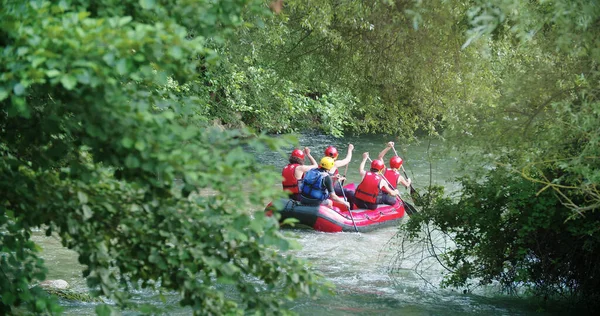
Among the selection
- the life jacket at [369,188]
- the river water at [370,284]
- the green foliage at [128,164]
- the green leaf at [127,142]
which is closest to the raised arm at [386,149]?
the life jacket at [369,188]

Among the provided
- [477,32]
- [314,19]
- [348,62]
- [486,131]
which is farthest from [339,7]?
[477,32]

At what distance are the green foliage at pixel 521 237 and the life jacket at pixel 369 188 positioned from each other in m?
5.29

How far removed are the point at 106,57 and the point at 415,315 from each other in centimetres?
614

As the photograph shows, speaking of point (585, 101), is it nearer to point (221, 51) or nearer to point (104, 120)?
point (104, 120)

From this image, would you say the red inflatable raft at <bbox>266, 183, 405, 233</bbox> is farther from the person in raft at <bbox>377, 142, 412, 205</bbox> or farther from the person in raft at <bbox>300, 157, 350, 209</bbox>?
the person in raft at <bbox>377, 142, 412, 205</bbox>

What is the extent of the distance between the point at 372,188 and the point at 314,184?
1.40 m

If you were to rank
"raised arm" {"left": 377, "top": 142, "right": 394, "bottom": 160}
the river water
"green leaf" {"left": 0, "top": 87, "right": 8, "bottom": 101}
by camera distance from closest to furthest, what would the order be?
1. "green leaf" {"left": 0, "top": 87, "right": 8, "bottom": 101}
2. the river water
3. "raised arm" {"left": 377, "top": 142, "right": 394, "bottom": 160}

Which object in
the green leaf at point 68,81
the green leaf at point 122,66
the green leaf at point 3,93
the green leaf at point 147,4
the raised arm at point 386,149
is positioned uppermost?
the green leaf at point 147,4

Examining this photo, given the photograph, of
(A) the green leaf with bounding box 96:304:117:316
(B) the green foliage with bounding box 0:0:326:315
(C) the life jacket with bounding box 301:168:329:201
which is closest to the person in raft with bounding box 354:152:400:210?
(C) the life jacket with bounding box 301:168:329:201

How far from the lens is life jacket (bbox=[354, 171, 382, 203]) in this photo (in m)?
13.7

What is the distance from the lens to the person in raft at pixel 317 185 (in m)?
12.8

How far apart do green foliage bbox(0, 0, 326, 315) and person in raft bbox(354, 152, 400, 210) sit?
10.1 meters

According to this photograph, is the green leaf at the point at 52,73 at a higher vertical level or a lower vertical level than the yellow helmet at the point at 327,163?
higher

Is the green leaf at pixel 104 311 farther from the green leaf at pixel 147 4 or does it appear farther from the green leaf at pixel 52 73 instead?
the green leaf at pixel 147 4
